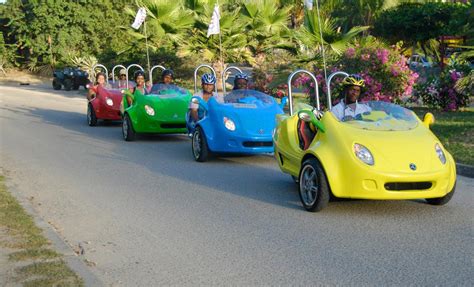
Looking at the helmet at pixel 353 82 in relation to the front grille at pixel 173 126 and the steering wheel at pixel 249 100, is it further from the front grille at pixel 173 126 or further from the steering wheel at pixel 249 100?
the front grille at pixel 173 126

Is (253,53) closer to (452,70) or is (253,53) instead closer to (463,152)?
(452,70)

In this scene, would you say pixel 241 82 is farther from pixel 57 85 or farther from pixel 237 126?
pixel 57 85

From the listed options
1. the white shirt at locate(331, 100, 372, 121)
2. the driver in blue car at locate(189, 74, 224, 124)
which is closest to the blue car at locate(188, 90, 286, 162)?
the driver in blue car at locate(189, 74, 224, 124)

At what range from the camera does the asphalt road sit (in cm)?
534

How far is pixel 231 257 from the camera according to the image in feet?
19.1

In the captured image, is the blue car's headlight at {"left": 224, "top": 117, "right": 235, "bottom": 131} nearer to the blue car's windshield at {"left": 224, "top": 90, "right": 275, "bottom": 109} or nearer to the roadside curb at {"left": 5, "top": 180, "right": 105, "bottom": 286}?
the blue car's windshield at {"left": 224, "top": 90, "right": 275, "bottom": 109}

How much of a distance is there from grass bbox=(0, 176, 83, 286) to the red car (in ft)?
33.3

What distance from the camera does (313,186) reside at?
7277 mm

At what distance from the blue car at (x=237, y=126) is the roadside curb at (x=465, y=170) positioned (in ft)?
9.42

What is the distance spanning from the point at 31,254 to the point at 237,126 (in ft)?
18.7

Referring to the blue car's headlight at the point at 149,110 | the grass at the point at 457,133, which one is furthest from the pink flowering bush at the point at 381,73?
the blue car's headlight at the point at 149,110

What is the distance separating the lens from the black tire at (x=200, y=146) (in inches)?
441

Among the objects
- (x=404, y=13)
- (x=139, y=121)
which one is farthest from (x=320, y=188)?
(x=404, y=13)

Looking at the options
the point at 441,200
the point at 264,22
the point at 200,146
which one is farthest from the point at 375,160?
the point at 264,22
